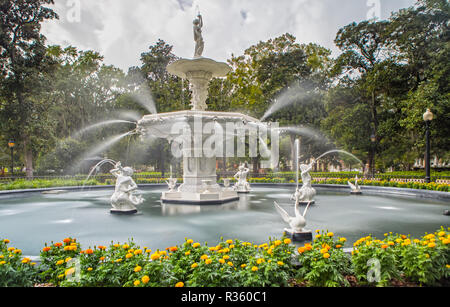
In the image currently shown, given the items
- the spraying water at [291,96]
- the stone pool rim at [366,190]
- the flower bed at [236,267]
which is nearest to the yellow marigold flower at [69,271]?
the flower bed at [236,267]

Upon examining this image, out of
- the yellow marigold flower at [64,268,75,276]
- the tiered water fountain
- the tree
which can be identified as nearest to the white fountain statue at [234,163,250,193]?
the tiered water fountain

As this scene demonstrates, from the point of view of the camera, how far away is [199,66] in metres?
12.6

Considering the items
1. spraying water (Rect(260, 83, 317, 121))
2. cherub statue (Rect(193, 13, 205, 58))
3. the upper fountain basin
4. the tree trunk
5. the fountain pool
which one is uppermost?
spraying water (Rect(260, 83, 317, 121))

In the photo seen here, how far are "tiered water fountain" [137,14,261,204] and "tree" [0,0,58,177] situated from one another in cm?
1910

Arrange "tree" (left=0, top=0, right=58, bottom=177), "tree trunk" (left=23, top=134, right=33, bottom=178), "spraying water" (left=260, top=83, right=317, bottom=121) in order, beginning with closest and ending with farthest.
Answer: "tree" (left=0, top=0, right=58, bottom=177) < "tree trunk" (left=23, top=134, right=33, bottom=178) < "spraying water" (left=260, top=83, right=317, bottom=121)

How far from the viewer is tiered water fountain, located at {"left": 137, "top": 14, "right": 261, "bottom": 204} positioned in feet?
36.3

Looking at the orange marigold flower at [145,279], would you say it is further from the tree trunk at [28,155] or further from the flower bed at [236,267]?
the tree trunk at [28,155]

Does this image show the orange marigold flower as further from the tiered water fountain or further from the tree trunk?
the tree trunk

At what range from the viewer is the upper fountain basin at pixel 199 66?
40.0 feet

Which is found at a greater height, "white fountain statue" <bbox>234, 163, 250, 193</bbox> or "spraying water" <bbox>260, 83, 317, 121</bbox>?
"spraying water" <bbox>260, 83, 317, 121</bbox>

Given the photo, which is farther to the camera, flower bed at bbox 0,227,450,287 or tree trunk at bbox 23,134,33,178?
tree trunk at bbox 23,134,33,178

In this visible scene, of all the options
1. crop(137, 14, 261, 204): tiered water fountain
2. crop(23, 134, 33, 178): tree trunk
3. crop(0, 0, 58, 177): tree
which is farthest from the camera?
crop(23, 134, 33, 178): tree trunk

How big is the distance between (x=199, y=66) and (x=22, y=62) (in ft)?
71.5

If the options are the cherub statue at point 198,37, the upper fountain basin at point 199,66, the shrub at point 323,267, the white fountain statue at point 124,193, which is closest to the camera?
the shrub at point 323,267
